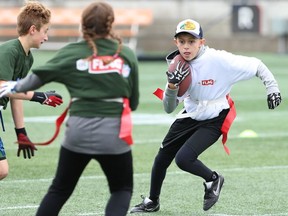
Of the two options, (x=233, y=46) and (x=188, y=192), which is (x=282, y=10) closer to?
(x=233, y=46)

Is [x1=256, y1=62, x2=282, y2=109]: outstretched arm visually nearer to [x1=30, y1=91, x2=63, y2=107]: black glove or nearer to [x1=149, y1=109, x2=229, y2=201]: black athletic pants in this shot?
[x1=149, y1=109, x2=229, y2=201]: black athletic pants

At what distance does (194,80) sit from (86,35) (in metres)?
2.18

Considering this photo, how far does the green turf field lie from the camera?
8641 millimetres

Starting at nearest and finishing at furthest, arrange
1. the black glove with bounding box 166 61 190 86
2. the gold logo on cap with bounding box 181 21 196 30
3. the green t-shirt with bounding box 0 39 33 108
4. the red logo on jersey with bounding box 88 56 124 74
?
the red logo on jersey with bounding box 88 56 124 74 → the green t-shirt with bounding box 0 39 33 108 → the black glove with bounding box 166 61 190 86 → the gold logo on cap with bounding box 181 21 196 30

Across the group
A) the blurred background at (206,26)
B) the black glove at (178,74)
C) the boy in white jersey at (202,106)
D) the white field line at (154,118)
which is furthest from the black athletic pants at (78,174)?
the blurred background at (206,26)

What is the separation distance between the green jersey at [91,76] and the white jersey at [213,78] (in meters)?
2.08

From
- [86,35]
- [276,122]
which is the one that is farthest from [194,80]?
[276,122]

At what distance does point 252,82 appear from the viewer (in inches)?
993

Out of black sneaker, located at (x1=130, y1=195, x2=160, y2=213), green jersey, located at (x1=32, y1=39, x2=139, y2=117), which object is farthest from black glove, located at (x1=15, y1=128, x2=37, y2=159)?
black sneaker, located at (x1=130, y1=195, x2=160, y2=213)

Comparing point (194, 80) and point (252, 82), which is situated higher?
point (194, 80)

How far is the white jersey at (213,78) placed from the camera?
27.3 ft

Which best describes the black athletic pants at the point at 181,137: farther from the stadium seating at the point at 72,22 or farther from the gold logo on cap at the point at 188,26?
the stadium seating at the point at 72,22

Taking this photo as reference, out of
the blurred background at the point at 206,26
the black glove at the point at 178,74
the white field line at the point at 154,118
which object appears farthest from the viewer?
the blurred background at the point at 206,26

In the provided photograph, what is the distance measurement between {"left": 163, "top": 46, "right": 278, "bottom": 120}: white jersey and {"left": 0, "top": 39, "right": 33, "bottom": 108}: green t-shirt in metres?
1.39
